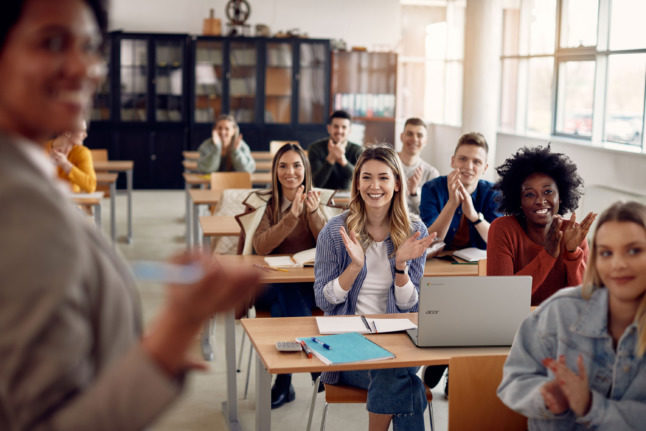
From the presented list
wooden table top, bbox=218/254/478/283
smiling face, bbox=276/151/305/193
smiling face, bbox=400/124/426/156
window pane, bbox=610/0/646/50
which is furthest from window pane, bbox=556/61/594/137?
smiling face, bbox=276/151/305/193

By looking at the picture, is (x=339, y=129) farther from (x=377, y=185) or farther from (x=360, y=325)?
(x=360, y=325)

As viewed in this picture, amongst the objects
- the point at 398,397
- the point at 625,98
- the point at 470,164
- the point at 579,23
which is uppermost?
the point at 579,23

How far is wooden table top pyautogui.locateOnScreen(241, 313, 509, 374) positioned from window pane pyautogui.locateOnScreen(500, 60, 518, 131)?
269 inches

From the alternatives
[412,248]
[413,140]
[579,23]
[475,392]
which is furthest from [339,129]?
[475,392]

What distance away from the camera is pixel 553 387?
176 cm

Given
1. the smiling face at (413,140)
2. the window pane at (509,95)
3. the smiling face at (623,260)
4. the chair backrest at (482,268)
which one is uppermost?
the window pane at (509,95)

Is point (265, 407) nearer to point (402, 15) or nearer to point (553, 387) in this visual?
point (553, 387)

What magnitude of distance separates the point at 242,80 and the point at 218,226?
6.51m

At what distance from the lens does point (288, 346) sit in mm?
2334

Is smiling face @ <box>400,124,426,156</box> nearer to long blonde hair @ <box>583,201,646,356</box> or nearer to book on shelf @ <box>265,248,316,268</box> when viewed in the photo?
book on shelf @ <box>265,248,316,268</box>

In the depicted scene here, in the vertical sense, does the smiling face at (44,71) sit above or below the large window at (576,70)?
below

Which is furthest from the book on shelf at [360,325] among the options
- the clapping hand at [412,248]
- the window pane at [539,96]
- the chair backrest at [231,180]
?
the window pane at [539,96]

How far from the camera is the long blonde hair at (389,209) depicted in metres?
3.05

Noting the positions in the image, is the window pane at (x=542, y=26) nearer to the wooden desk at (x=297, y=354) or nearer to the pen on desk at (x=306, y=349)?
the wooden desk at (x=297, y=354)
